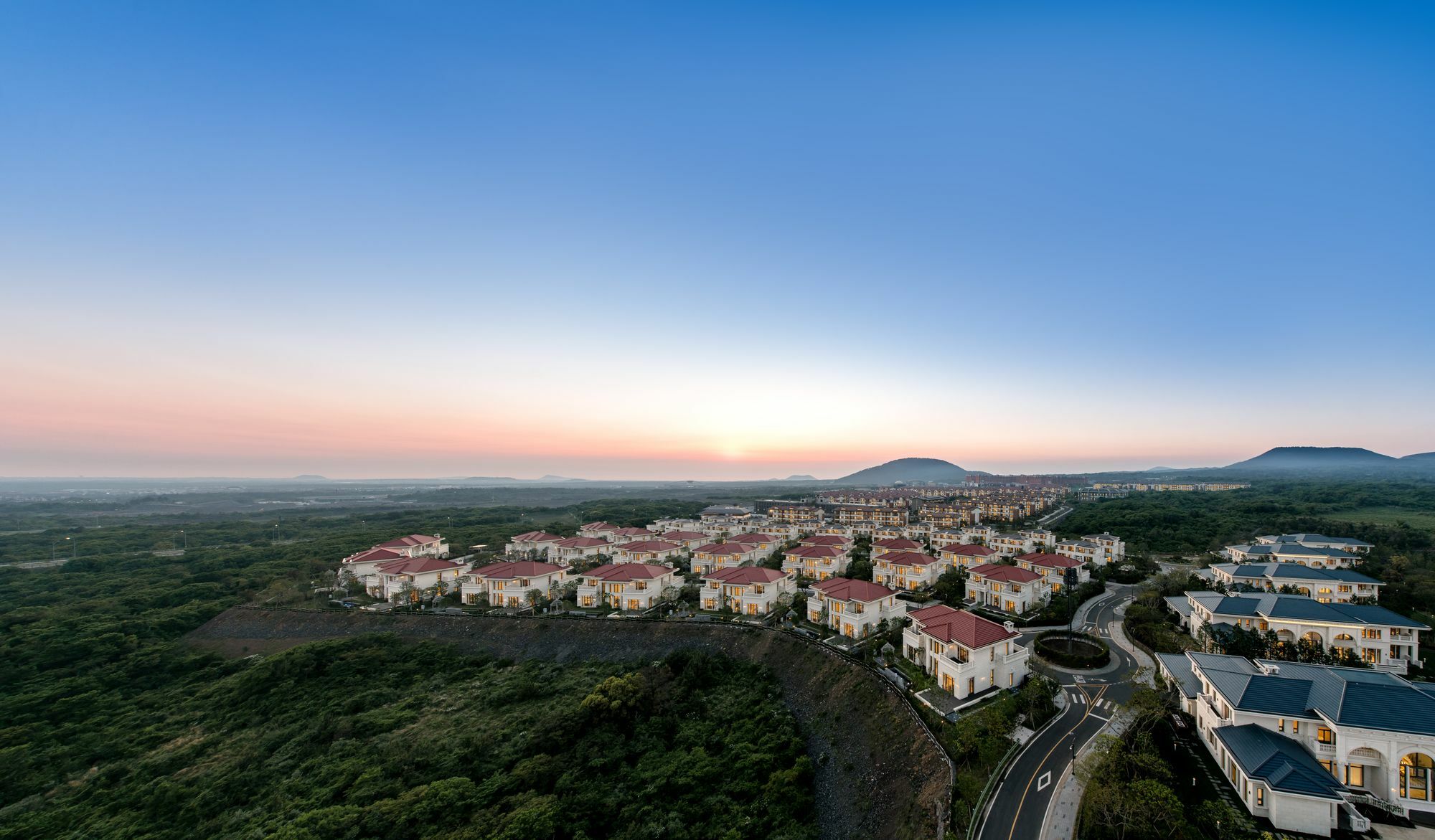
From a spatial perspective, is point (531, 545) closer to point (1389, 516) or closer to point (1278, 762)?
point (1278, 762)

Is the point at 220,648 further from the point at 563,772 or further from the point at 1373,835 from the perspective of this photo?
the point at 1373,835

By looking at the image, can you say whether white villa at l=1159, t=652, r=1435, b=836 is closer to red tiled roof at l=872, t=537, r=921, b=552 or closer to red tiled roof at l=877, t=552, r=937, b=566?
red tiled roof at l=877, t=552, r=937, b=566

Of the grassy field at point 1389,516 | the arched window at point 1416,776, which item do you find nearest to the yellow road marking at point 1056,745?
the arched window at point 1416,776

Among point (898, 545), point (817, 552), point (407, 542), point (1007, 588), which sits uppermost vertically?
point (898, 545)

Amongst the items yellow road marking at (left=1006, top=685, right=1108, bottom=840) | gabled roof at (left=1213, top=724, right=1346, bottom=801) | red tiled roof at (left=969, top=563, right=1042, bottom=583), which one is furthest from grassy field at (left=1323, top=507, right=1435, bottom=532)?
gabled roof at (left=1213, top=724, right=1346, bottom=801)

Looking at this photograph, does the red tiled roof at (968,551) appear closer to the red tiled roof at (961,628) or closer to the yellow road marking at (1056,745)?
the red tiled roof at (961,628)

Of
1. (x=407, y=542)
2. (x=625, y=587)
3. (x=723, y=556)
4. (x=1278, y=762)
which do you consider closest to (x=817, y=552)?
(x=723, y=556)
